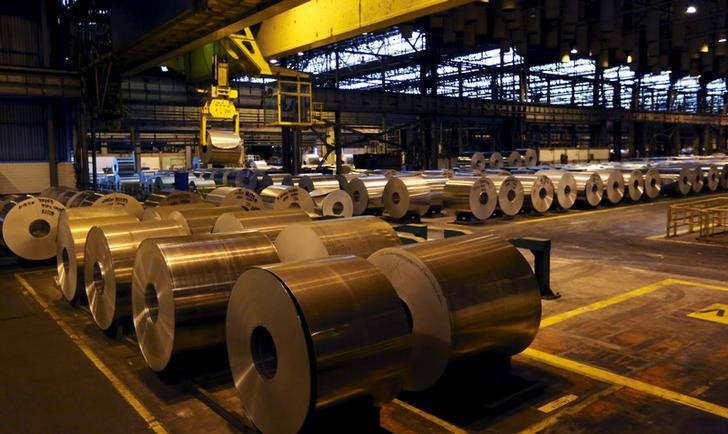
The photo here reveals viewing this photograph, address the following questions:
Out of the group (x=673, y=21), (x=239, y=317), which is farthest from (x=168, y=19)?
(x=673, y=21)

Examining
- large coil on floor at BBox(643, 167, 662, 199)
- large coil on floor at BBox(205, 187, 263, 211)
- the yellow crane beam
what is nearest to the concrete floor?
large coil on floor at BBox(205, 187, 263, 211)

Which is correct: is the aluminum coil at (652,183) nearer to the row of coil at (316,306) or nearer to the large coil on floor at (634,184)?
the large coil on floor at (634,184)

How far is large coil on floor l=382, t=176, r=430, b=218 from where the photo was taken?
51.0 feet

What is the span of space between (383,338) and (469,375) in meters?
1.23

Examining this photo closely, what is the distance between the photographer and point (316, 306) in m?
3.35

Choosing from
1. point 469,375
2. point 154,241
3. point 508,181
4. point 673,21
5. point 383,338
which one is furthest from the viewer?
point 673,21

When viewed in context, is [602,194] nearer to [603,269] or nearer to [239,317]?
[603,269]

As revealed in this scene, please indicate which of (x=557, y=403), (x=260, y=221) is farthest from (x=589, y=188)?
(x=557, y=403)

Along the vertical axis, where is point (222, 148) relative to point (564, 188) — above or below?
above

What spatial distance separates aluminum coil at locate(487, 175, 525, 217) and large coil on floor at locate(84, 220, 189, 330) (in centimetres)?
1095

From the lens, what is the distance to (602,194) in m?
18.4

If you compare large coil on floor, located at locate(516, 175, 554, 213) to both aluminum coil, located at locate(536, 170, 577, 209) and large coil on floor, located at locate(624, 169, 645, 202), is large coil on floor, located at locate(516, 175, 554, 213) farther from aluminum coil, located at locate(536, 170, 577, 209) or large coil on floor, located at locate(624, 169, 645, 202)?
large coil on floor, located at locate(624, 169, 645, 202)

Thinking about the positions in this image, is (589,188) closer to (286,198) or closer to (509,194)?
(509,194)

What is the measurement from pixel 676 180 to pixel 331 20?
1774 centimetres
